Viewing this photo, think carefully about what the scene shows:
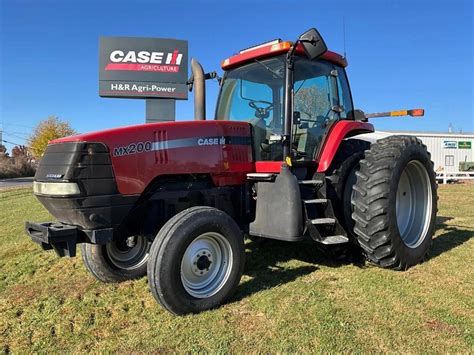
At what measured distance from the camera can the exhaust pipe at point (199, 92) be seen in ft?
18.1

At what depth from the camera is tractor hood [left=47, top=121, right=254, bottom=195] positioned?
12.1 ft

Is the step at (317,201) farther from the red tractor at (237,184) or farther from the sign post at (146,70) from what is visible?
the sign post at (146,70)

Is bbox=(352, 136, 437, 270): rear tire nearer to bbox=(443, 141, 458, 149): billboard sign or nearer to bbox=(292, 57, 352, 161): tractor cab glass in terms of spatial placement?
bbox=(292, 57, 352, 161): tractor cab glass

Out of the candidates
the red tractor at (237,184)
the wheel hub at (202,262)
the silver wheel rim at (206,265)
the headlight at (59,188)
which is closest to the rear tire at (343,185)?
the red tractor at (237,184)

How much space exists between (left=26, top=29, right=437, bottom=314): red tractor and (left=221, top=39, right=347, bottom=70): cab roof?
0.02 m

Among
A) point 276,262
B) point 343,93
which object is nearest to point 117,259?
point 276,262

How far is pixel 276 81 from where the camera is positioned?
15.7 feet

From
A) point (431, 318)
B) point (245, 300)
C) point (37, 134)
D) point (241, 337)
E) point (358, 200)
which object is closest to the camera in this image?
point (241, 337)

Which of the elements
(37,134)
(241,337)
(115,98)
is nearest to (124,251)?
(241,337)

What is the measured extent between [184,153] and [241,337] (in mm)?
1801

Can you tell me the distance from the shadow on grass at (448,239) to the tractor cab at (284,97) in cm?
227

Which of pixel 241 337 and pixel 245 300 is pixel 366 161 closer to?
pixel 245 300

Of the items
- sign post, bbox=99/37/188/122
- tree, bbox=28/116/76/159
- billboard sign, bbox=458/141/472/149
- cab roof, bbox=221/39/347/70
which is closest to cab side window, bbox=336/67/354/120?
cab roof, bbox=221/39/347/70

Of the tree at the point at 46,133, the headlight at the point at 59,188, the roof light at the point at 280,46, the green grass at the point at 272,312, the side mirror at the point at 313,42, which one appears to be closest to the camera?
the green grass at the point at 272,312
